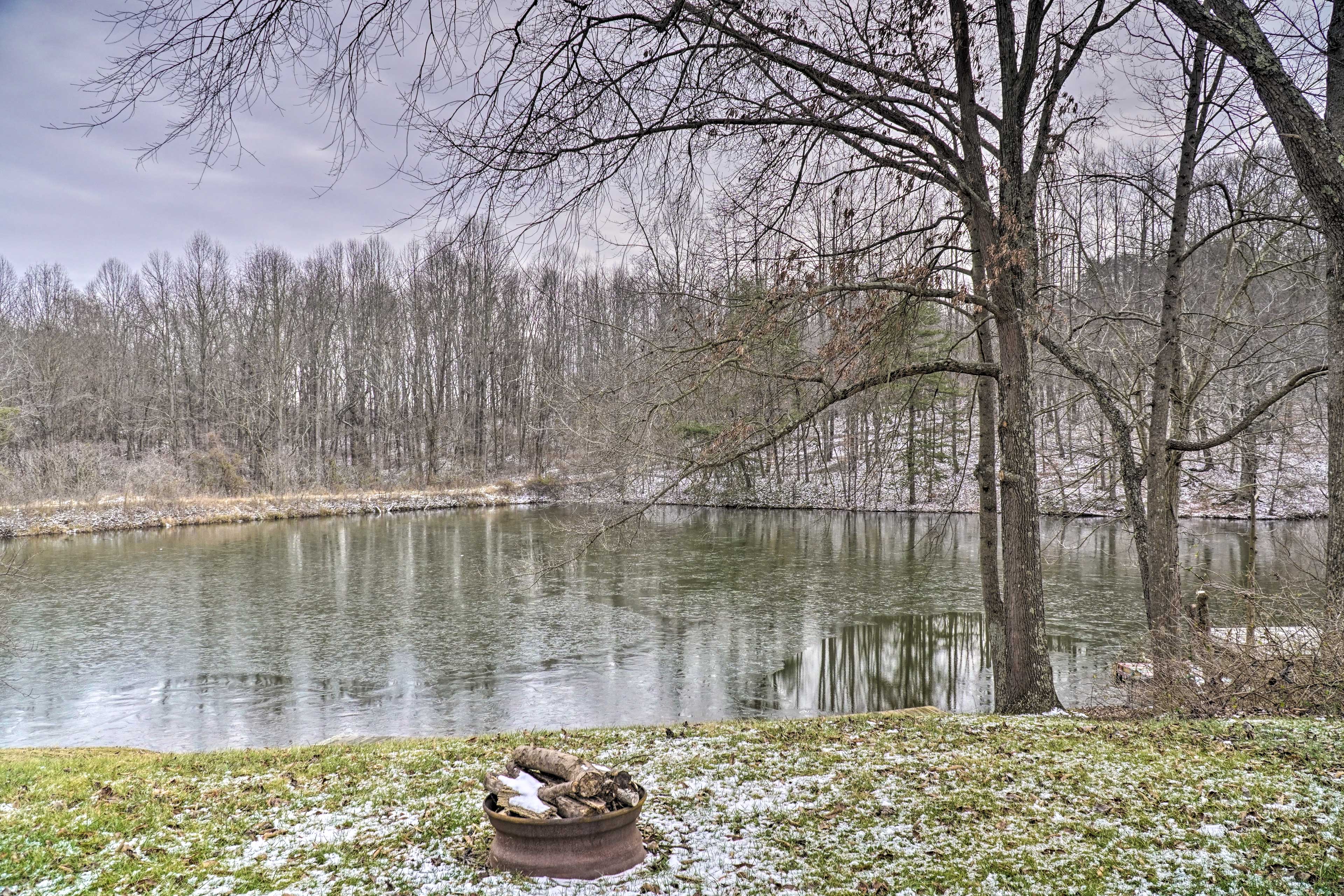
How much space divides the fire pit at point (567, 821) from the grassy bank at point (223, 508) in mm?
26776

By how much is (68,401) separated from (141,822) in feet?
129

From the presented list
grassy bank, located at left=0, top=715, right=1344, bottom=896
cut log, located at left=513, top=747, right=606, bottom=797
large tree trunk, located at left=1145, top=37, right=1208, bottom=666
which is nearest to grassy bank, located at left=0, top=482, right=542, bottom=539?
grassy bank, located at left=0, top=715, right=1344, bottom=896

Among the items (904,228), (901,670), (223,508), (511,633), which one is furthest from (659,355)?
(223,508)

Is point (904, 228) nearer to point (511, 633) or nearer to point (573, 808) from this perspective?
point (573, 808)

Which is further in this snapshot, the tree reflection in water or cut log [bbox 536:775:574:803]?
the tree reflection in water

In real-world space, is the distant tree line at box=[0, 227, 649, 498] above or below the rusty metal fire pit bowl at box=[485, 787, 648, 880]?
above

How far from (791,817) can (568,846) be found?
1267 mm

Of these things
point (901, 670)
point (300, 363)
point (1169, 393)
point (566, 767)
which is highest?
point (300, 363)

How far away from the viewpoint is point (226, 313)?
4134cm

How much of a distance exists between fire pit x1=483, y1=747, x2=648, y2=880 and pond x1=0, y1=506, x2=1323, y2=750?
367 cm

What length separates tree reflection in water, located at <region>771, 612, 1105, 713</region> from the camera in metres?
9.09

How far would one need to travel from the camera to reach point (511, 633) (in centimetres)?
1227

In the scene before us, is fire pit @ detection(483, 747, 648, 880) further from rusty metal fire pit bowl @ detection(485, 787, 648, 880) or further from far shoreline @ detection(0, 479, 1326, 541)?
far shoreline @ detection(0, 479, 1326, 541)

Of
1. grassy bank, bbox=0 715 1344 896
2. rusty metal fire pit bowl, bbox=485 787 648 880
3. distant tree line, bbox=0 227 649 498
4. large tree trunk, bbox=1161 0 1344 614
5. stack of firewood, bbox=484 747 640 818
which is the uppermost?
distant tree line, bbox=0 227 649 498
